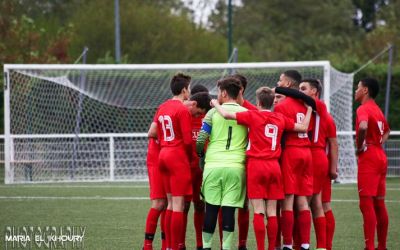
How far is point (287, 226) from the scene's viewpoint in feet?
32.8

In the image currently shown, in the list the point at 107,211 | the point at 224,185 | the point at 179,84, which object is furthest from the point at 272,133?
the point at 107,211

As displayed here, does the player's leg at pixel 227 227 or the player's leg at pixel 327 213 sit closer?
the player's leg at pixel 227 227

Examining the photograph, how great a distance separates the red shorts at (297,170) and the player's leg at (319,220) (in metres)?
0.31

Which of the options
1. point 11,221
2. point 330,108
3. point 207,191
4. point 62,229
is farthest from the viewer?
point 330,108

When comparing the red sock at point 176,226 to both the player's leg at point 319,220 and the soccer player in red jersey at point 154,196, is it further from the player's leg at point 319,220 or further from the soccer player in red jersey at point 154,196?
the player's leg at point 319,220

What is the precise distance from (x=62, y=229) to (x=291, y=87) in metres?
4.07

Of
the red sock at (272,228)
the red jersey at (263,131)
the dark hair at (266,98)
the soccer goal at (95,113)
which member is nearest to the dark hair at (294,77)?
the dark hair at (266,98)

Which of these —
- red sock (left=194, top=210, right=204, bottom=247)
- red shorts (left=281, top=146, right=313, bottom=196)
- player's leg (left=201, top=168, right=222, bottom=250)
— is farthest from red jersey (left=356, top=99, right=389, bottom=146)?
red sock (left=194, top=210, right=204, bottom=247)

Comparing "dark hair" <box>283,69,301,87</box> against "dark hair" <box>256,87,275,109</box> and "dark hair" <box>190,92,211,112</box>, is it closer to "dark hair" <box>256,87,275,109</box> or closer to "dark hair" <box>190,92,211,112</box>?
"dark hair" <box>256,87,275,109</box>

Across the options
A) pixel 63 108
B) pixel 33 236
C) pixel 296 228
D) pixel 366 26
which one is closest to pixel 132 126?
pixel 63 108

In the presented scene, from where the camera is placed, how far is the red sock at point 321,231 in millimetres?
10234

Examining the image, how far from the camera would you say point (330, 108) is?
21.9m

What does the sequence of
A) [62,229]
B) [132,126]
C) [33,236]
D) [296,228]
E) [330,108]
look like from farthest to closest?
[132,126] < [330,108] < [62,229] < [33,236] < [296,228]

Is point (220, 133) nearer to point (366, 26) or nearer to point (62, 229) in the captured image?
point (62, 229)
